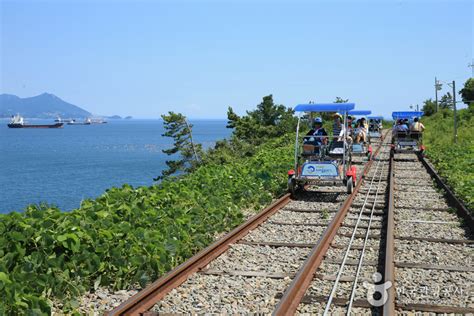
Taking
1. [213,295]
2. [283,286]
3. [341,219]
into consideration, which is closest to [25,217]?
[213,295]

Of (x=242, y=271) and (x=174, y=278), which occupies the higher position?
(x=174, y=278)

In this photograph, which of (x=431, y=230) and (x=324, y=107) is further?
(x=324, y=107)

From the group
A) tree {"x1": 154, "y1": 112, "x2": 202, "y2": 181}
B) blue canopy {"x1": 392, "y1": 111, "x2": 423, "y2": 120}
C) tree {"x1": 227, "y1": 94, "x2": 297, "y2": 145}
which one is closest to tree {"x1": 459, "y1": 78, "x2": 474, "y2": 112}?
tree {"x1": 227, "y1": 94, "x2": 297, "y2": 145}

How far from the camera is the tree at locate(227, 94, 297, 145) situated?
69000 millimetres

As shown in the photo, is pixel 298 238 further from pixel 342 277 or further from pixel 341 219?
pixel 342 277

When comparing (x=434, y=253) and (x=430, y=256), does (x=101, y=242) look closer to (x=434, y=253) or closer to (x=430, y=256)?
(x=430, y=256)

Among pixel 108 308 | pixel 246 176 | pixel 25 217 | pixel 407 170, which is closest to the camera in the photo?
pixel 108 308

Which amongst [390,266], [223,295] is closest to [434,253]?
[390,266]

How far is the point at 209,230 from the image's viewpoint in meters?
9.75

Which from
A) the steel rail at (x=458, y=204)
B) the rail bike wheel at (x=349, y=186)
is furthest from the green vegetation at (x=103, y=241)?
the steel rail at (x=458, y=204)

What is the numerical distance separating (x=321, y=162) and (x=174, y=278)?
26.3 ft

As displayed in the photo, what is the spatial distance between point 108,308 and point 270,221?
5.46m

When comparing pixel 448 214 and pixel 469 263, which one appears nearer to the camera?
pixel 469 263

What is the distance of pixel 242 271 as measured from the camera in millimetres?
7566
